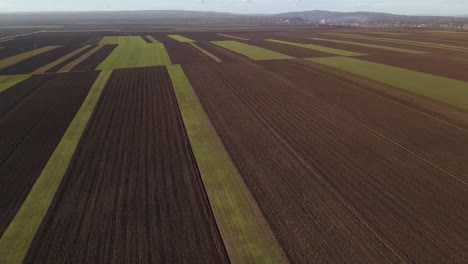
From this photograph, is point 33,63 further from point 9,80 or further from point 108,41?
point 108,41

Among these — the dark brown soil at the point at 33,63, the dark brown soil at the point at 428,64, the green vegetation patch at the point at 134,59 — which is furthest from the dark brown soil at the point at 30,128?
the dark brown soil at the point at 428,64

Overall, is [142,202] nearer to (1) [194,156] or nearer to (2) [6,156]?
(1) [194,156]

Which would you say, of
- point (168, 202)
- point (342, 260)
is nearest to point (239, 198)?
point (168, 202)

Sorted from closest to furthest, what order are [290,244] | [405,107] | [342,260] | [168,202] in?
[342,260]
[290,244]
[168,202]
[405,107]

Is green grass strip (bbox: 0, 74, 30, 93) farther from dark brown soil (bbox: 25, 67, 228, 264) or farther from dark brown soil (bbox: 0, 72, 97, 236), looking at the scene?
dark brown soil (bbox: 25, 67, 228, 264)

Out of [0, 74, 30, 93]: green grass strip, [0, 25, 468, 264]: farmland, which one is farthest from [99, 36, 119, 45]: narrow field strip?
[0, 25, 468, 264]: farmland

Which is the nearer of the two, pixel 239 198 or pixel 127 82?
pixel 239 198
